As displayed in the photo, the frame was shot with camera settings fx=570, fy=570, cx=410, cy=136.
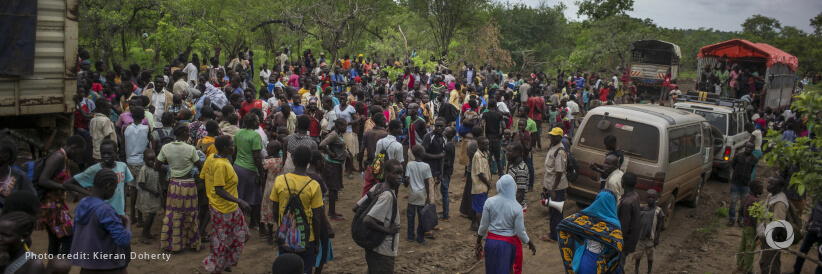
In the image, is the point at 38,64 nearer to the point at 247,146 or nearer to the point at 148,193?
the point at 148,193

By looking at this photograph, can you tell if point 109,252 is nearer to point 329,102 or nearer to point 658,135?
point 329,102

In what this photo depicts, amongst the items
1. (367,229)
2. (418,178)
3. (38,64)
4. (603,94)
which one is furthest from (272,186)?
(603,94)

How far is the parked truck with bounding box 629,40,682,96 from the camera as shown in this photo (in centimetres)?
2528

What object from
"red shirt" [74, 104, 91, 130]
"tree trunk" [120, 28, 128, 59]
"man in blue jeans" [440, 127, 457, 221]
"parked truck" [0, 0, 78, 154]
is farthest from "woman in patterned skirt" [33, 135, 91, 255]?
"tree trunk" [120, 28, 128, 59]

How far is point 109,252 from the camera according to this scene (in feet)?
15.0

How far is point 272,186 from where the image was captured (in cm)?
752

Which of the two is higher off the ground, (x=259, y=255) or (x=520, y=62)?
(x=520, y=62)

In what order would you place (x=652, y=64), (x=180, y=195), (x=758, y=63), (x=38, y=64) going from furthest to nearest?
1. (x=652, y=64)
2. (x=758, y=63)
3. (x=38, y=64)
4. (x=180, y=195)

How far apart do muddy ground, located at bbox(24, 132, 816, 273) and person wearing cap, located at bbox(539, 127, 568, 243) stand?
324 millimetres

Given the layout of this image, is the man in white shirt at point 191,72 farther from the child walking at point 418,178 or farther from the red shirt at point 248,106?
the child walking at point 418,178

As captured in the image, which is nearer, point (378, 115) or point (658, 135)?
point (658, 135)

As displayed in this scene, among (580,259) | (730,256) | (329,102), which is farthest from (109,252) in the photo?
(730,256)

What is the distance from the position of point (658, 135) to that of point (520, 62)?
25725mm

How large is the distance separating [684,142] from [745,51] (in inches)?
576
